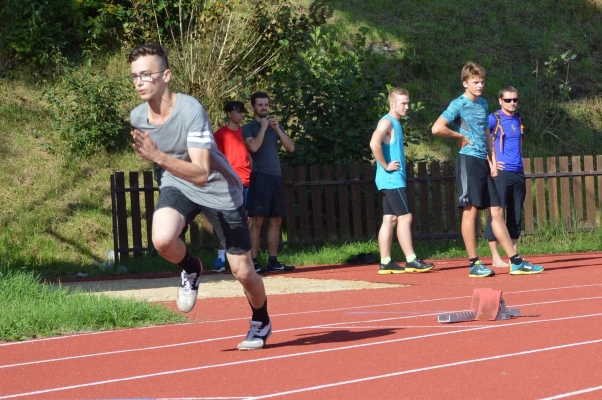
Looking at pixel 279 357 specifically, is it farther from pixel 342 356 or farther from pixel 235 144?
pixel 235 144

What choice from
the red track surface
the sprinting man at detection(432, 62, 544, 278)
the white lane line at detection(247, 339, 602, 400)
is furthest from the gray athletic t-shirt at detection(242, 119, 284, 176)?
the white lane line at detection(247, 339, 602, 400)

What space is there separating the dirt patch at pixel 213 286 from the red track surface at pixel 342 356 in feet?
3.62

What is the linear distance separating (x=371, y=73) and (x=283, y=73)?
1.42 metres

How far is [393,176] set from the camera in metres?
11.7

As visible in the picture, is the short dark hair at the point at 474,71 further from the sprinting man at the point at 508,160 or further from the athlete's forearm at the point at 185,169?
the athlete's forearm at the point at 185,169

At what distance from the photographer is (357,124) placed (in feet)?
51.1

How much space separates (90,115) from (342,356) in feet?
39.3

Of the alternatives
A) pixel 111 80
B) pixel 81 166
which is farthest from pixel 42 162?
pixel 111 80

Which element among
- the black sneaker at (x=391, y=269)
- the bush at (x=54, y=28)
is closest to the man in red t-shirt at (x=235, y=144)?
the black sneaker at (x=391, y=269)

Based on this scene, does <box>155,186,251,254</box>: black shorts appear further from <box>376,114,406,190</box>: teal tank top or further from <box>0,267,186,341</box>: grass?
<box>376,114,406,190</box>: teal tank top

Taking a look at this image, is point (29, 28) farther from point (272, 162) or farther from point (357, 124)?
point (272, 162)

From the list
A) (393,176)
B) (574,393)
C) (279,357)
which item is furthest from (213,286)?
(574,393)

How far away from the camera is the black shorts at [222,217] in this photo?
6.35 metres

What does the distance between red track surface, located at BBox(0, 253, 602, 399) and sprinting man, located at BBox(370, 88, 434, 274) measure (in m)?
2.28
